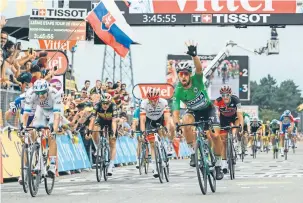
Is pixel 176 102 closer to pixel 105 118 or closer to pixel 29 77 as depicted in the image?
pixel 105 118

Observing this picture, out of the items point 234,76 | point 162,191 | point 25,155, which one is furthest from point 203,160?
point 234,76

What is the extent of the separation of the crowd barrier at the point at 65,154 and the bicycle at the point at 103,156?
1.68 metres

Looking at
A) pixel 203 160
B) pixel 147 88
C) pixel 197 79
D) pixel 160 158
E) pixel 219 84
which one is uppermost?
pixel 219 84

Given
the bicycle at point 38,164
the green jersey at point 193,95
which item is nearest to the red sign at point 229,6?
the green jersey at point 193,95

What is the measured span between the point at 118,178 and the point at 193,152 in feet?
15.8

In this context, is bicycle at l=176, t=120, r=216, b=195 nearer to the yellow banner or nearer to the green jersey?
the green jersey

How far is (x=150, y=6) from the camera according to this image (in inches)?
1592

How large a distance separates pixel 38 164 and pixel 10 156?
4.42 meters

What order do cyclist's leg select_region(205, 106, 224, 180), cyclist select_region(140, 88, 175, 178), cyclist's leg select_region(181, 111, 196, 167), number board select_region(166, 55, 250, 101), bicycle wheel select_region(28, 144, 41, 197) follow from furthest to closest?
number board select_region(166, 55, 250, 101) < cyclist select_region(140, 88, 175, 178) < cyclist's leg select_region(205, 106, 224, 180) < cyclist's leg select_region(181, 111, 196, 167) < bicycle wheel select_region(28, 144, 41, 197)

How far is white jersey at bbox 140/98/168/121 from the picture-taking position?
18188mm

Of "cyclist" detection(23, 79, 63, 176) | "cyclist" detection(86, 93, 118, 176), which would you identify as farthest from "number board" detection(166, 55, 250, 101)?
"cyclist" detection(23, 79, 63, 176)

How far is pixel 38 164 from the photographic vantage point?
13.2 metres

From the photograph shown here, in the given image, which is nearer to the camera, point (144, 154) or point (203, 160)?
point (203, 160)

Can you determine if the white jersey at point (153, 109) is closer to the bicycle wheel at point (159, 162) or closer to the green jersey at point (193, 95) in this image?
the bicycle wheel at point (159, 162)
